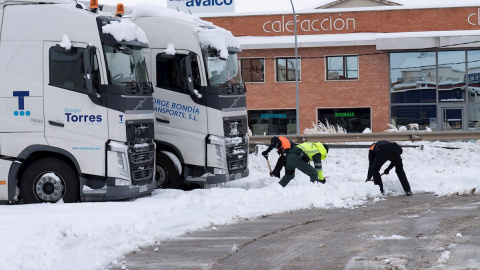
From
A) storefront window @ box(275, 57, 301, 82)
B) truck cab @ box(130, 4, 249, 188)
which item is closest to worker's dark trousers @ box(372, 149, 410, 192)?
truck cab @ box(130, 4, 249, 188)

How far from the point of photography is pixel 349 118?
135 feet

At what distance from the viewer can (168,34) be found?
16.6 meters

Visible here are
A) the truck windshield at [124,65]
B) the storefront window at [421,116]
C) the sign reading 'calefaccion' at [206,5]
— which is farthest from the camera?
the sign reading 'calefaccion' at [206,5]

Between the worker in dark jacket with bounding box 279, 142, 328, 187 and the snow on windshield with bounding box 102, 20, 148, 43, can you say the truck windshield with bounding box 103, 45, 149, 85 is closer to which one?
the snow on windshield with bounding box 102, 20, 148, 43

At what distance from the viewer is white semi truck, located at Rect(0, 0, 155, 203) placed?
1409 centimetres

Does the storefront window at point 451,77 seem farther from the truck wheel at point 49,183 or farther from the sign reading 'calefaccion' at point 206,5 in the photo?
the truck wheel at point 49,183

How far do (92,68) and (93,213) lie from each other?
2.91 metres

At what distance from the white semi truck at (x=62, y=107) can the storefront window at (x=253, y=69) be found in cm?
2757

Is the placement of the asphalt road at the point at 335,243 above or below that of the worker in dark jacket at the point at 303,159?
below

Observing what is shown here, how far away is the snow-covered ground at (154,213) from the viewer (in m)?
9.19

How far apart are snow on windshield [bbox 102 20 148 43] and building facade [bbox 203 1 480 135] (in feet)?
84.5

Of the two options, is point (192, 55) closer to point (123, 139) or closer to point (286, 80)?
point (123, 139)

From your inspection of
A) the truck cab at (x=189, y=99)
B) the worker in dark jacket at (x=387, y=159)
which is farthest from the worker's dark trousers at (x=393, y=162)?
the truck cab at (x=189, y=99)

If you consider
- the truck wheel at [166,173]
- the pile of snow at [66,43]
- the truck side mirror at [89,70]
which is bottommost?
the truck wheel at [166,173]
